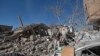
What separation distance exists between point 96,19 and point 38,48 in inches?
465

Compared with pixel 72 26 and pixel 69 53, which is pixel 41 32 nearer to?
pixel 72 26

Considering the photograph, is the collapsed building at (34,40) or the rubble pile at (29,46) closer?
the collapsed building at (34,40)

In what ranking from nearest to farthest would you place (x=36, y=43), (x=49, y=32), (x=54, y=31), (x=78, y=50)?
(x=78, y=50)
(x=36, y=43)
(x=54, y=31)
(x=49, y=32)

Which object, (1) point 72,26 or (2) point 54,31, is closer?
(2) point 54,31

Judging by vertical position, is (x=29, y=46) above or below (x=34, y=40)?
below

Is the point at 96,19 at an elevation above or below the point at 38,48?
above

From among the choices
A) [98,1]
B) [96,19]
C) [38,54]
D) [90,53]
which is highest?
[98,1]

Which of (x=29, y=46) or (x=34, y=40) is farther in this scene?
(x=34, y=40)

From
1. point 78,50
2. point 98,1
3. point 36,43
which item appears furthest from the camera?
point 36,43

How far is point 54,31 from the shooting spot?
16.7 metres

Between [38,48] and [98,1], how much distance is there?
39.2ft

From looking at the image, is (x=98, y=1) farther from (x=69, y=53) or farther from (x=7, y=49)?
(x=7, y=49)

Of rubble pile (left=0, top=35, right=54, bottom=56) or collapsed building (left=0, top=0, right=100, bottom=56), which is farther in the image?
rubble pile (left=0, top=35, right=54, bottom=56)

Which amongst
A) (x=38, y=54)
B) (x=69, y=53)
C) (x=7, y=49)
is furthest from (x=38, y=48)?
(x=69, y=53)
